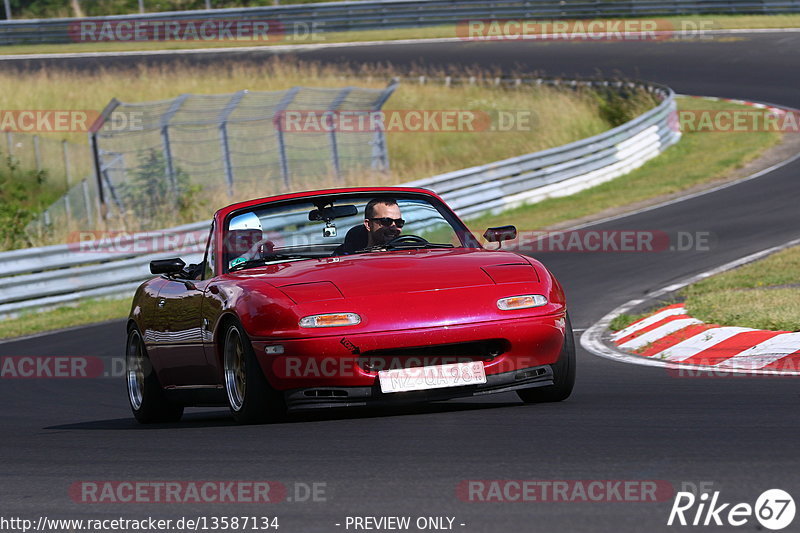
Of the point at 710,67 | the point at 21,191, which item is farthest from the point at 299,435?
the point at 710,67

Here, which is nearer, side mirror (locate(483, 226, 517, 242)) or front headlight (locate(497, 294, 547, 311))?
front headlight (locate(497, 294, 547, 311))

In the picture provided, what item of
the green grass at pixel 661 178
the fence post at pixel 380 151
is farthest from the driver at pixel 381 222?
the fence post at pixel 380 151

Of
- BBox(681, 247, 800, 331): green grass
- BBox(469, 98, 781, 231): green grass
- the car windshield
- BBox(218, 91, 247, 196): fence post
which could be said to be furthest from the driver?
BBox(218, 91, 247, 196): fence post

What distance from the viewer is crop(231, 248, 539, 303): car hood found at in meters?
6.89

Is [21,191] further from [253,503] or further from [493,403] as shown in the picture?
[253,503]

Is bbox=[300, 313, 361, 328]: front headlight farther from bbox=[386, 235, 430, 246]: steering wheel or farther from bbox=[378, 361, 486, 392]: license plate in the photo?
bbox=[386, 235, 430, 246]: steering wheel

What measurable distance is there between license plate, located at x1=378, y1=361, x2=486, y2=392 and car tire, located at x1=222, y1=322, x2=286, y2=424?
1.96 feet

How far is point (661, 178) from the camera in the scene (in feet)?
80.1

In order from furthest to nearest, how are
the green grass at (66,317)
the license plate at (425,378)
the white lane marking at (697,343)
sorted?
the green grass at (66,317) → the white lane marking at (697,343) → the license plate at (425,378)

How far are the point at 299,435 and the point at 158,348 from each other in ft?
7.73

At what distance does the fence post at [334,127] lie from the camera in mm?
23453

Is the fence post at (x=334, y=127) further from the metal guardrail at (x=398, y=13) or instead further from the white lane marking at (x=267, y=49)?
the metal guardrail at (x=398, y=13)

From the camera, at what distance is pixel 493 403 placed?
7.71 metres

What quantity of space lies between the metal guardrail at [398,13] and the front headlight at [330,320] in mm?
38457
